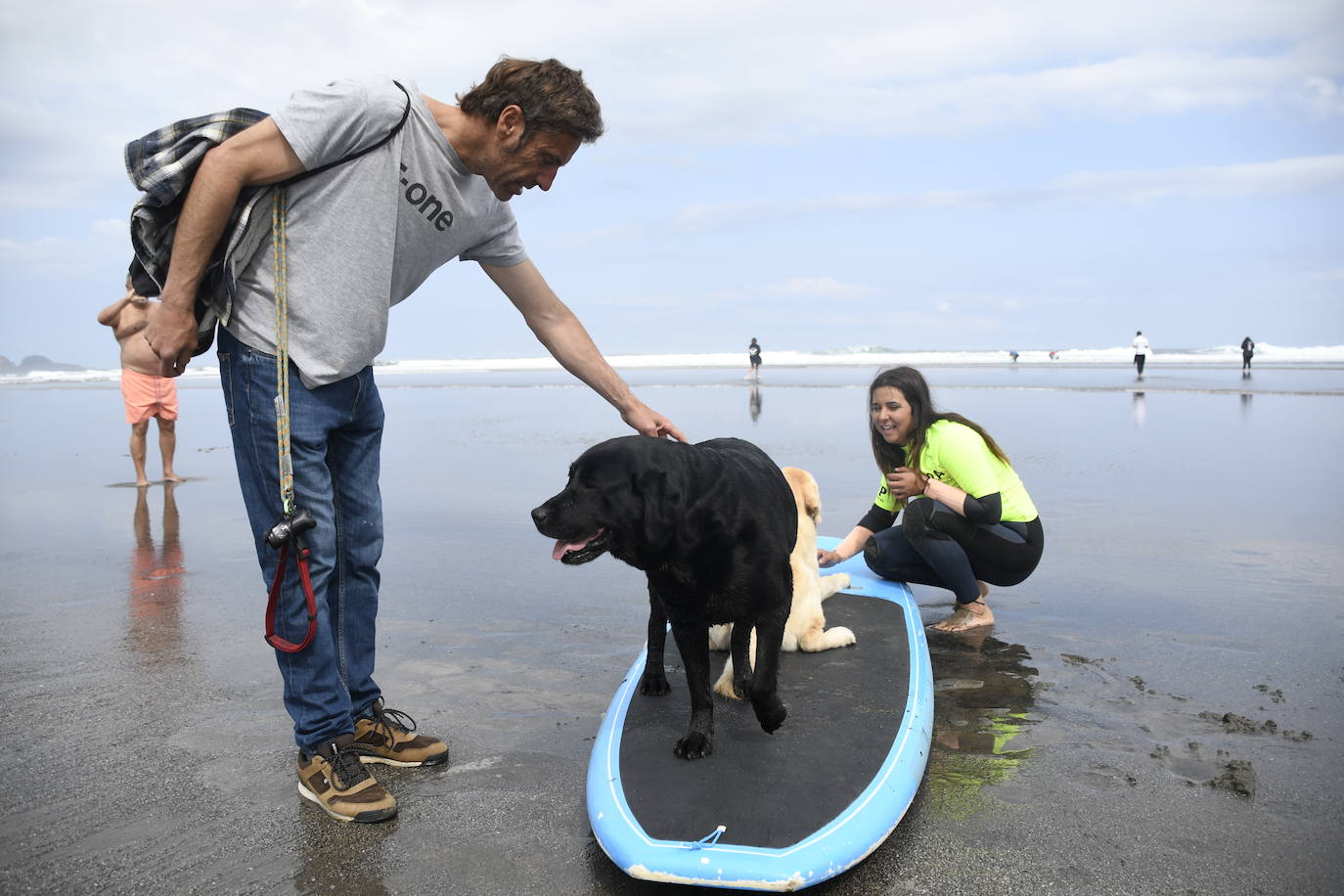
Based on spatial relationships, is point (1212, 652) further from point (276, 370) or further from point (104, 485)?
point (104, 485)

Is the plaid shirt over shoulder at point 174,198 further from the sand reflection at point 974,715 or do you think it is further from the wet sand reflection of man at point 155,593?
the sand reflection at point 974,715

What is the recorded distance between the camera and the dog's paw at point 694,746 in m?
3.04

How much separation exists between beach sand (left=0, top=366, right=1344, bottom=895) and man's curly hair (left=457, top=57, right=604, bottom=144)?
83.8 inches

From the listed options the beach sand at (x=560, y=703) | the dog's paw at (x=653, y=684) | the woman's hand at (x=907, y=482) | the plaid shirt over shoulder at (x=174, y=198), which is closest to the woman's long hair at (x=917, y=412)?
the woman's hand at (x=907, y=482)

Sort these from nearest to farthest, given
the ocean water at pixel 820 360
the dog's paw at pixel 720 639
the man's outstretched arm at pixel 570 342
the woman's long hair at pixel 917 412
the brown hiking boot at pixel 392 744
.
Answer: the brown hiking boot at pixel 392 744, the man's outstretched arm at pixel 570 342, the dog's paw at pixel 720 639, the woman's long hair at pixel 917 412, the ocean water at pixel 820 360

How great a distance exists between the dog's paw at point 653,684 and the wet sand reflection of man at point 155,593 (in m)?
2.33

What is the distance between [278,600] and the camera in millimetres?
2965

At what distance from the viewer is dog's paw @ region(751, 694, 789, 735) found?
10.2ft

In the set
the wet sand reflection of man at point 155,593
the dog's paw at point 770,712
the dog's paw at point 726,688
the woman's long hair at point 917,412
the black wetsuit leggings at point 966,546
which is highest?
the woman's long hair at point 917,412

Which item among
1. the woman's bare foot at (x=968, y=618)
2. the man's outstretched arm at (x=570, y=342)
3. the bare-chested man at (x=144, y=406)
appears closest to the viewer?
the man's outstretched arm at (x=570, y=342)

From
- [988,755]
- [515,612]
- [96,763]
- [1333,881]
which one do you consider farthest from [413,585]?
[1333,881]

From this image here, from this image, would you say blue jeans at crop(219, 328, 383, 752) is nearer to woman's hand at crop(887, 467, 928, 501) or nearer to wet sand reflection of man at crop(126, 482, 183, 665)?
wet sand reflection of man at crop(126, 482, 183, 665)

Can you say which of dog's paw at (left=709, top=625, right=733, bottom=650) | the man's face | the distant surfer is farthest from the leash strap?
the distant surfer

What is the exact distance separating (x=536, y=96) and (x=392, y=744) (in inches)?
88.3
